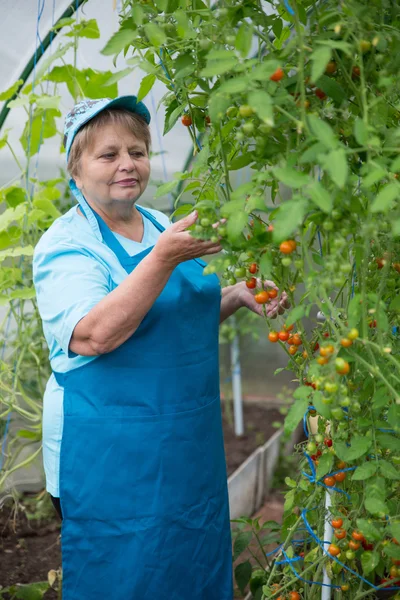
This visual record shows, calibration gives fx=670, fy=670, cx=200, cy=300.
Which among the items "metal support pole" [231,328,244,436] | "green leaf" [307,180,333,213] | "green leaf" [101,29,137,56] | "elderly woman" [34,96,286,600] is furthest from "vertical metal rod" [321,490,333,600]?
"metal support pole" [231,328,244,436]

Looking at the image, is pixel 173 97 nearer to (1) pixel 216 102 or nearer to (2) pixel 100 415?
(1) pixel 216 102

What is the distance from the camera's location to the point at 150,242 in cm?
158

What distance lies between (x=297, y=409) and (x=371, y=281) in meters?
0.37

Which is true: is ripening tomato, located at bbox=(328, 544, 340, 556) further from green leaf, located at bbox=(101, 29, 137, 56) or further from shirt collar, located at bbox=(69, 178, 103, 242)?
green leaf, located at bbox=(101, 29, 137, 56)

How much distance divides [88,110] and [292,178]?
732 millimetres

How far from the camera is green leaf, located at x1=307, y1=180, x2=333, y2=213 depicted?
84cm

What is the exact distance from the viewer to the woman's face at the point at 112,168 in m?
1.43

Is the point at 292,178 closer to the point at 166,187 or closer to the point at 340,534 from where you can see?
the point at 166,187

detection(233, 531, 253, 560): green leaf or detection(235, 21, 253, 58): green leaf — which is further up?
detection(235, 21, 253, 58): green leaf

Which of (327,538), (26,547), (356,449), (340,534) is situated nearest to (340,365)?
(356,449)

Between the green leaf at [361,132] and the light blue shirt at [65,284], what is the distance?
2.07 feet

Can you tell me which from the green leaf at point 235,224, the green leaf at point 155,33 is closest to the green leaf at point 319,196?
the green leaf at point 235,224

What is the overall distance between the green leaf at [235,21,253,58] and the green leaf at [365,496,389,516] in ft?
2.26

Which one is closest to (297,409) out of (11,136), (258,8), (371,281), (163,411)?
(371,281)
